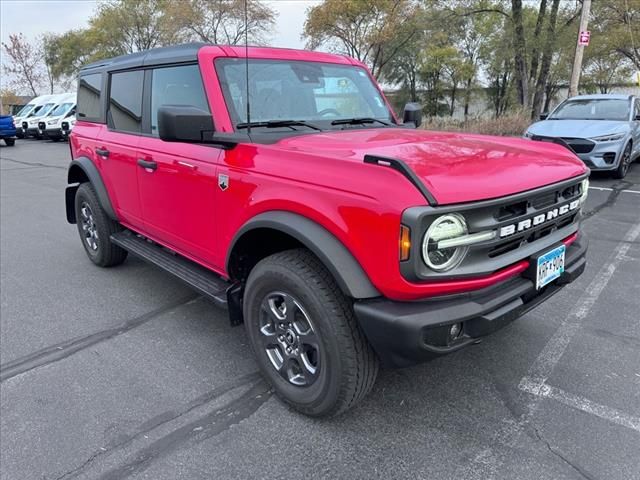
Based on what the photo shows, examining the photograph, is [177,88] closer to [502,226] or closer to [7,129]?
[502,226]

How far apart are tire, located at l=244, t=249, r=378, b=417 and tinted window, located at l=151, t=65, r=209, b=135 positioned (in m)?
1.26

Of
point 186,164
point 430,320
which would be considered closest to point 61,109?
point 186,164

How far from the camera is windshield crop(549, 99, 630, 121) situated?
31.0 ft

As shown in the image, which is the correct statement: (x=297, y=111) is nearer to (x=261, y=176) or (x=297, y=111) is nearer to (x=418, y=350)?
(x=261, y=176)

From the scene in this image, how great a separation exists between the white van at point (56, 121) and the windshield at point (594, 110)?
21.2 metres

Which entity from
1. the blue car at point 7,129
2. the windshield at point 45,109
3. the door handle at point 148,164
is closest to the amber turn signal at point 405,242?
the door handle at point 148,164

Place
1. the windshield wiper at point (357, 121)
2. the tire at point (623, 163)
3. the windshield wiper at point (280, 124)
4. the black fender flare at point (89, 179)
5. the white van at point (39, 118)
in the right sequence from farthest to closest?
the white van at point (39, 118) < the tire at point (623, 163) < the black fender flare at point (89, 179) < the windshield wiper at point (357, 121) < the windshield wiper at point (280, 124)

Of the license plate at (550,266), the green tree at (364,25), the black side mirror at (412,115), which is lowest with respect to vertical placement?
the license plate at (550,266)

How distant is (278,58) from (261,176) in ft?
4.14

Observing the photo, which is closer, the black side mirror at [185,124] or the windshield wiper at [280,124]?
the black side mirror at [185,124]

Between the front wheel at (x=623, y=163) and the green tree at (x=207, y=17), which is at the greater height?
the green tree at (x=207, y=17)

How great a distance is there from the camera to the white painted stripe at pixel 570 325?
298 cm

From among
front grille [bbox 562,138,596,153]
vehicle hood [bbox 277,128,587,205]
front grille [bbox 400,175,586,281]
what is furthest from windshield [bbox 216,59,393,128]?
front grille [bbox 562,138,596,153]

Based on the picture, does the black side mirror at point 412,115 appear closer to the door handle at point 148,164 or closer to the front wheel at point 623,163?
the door handle at point 148,164
